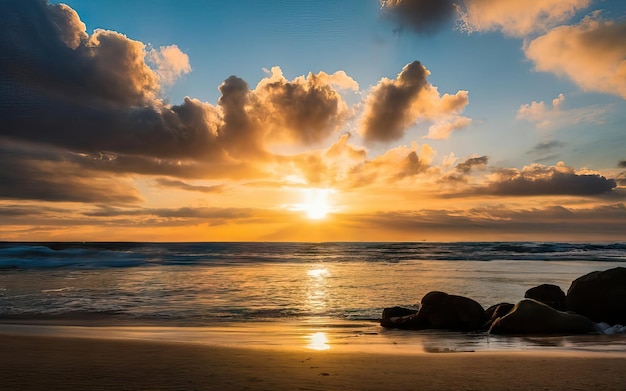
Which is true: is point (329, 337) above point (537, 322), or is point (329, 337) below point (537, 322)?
below

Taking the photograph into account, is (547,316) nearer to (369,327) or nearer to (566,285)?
(369,327)

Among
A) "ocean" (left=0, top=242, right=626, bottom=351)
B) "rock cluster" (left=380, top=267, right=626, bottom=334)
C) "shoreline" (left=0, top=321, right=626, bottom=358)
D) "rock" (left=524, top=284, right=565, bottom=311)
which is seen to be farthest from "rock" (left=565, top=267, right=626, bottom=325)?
"ocean" (left=0, top=242, right=626, bottom=351)

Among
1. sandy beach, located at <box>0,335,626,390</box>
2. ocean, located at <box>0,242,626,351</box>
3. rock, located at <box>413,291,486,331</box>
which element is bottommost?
ocean, located at <box>0,242,626,351</box>

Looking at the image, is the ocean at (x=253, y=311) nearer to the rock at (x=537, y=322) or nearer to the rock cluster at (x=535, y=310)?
the rock at (x=537, y=322)

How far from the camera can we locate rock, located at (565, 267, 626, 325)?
12648 mm

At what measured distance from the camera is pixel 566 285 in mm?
24672

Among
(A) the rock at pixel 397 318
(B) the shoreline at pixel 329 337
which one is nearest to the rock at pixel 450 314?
(A) the rock at pixel 397 318

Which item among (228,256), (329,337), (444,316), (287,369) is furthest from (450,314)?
(228,256)

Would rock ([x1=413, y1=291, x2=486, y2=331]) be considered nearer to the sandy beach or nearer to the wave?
the sandy beach

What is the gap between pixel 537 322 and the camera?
11117mm

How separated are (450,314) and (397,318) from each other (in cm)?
147

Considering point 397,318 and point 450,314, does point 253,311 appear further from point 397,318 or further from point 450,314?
point 450,314

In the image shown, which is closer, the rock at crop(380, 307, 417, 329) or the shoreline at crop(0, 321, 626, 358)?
the shoreline at crop(0, 321, 626, 358)

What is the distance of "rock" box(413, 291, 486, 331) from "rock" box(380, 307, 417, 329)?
0.25 metres
